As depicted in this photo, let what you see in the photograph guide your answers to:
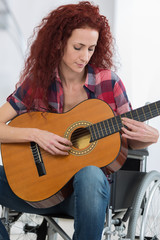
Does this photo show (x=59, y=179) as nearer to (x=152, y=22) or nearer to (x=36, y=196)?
(x=36, y=196)

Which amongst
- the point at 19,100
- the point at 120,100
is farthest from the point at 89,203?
the point at 19,100

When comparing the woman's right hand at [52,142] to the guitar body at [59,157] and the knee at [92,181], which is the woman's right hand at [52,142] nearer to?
the guitar body at [59,157]

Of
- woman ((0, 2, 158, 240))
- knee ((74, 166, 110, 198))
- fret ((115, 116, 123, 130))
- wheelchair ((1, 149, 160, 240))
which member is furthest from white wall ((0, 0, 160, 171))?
knee ((74, 166, 110, 198))

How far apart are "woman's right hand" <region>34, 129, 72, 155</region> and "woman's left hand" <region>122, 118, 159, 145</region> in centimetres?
20

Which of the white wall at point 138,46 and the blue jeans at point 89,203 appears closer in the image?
the blue jeans at point 89,203

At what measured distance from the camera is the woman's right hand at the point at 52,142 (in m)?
1.29

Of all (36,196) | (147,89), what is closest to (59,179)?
(36,196)

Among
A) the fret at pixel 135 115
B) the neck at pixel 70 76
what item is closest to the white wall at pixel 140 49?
the neck at pixel 70 76

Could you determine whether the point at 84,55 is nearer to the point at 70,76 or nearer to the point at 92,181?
the point at 70,76

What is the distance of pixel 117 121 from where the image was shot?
1285mm

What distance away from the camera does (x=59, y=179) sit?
4.18 ft

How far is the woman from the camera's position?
1.33m

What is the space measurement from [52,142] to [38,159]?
0.30 ft

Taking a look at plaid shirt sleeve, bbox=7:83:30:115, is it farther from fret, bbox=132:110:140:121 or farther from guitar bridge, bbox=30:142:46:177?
fret, bbox=132:110:140:121
